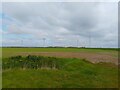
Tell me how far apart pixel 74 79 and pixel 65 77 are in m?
0.81

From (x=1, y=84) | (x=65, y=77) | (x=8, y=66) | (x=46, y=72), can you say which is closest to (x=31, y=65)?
(x=8, y=66)

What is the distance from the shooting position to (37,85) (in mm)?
11641

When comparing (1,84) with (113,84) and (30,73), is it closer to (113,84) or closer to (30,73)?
(30,73)

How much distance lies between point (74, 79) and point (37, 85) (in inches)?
115

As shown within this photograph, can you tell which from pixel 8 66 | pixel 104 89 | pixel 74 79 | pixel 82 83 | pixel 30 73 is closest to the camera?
pixel 104 89

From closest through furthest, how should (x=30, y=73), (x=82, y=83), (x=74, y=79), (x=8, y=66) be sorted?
(x=82, y=83)
(x=74, y=79)
(x=30, y=73)
(x=8, y=66)

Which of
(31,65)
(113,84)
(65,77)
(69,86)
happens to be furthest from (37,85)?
(31,65)

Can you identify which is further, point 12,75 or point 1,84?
point 12,75

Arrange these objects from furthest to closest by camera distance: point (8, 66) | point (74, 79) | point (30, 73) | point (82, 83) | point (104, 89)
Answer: point (8, 66)
point (30, 73)
point (74, 79)
point (82, 83)
point (104, 89)

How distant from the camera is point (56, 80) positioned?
12.9 m

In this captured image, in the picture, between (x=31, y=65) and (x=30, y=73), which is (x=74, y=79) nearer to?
(x=30, y=73)

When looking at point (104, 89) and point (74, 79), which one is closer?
point (104, 89)

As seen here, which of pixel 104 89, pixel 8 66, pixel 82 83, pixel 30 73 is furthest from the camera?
pixel 8 66

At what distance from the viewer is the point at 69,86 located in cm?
1155
